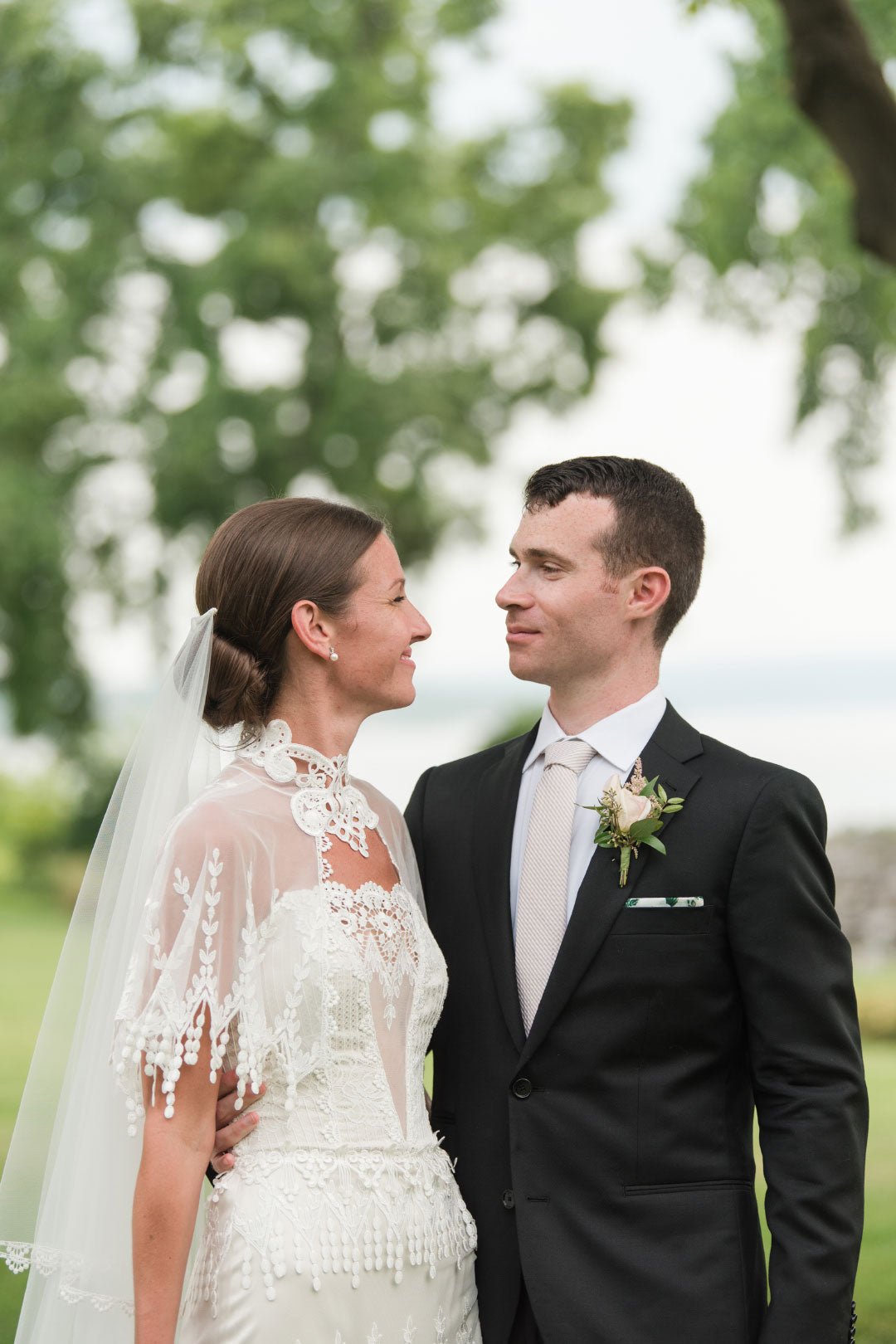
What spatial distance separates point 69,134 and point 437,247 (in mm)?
4062

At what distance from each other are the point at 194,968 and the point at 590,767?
1039 mm

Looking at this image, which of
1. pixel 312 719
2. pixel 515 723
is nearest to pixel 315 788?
pixel 312 719

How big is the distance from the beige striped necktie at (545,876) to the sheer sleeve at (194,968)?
0.62m

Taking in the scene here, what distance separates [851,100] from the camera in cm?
460

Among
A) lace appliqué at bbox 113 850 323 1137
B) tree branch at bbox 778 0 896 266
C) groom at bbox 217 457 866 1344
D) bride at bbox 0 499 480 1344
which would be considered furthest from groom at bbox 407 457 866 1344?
tree branch at bbox 778 0 896 266

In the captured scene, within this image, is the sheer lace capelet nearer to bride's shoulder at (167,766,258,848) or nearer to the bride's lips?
bride's shoulder at (167,766,258,848)

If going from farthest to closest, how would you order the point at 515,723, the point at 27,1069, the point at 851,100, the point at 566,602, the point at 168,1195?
1. the point at 515,723
2. the point at 27,1069
3. the point at 851,100
4. the point at 566,602
5. the point at 168,1195

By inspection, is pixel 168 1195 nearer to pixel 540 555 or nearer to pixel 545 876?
pixel 545 876

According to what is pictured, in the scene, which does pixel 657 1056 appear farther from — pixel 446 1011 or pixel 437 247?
pixel 437 247

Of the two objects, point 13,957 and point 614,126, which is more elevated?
point 614,126

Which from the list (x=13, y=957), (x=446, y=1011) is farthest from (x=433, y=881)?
(x=13, y=957)

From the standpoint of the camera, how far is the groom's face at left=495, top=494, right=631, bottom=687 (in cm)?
338

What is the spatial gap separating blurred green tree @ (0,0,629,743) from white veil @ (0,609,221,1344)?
470 inches

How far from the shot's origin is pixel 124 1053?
2.85 meters
